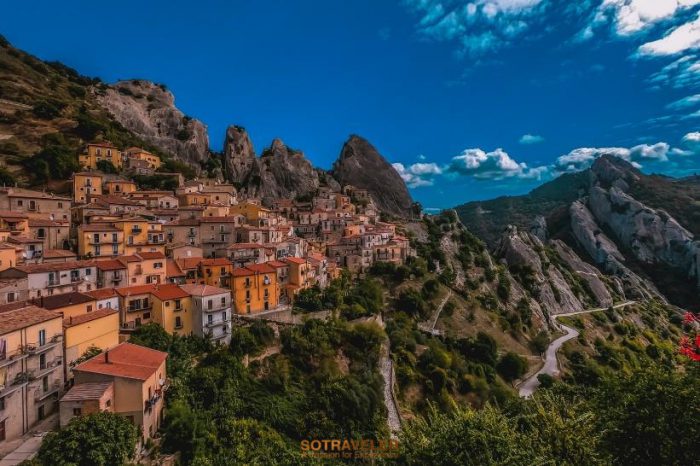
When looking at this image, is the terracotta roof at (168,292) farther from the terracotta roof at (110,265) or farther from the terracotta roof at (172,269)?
the terracotta roof at (110,265)

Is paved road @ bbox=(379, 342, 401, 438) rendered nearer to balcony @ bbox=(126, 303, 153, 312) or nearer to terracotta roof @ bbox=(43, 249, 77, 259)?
balcony @ bbox=(126, 303, 153, 312)

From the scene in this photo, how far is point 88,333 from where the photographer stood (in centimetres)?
2242

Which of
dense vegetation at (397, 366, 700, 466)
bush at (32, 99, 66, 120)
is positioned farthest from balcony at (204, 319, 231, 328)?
bush at (32, 99, 66, 120)

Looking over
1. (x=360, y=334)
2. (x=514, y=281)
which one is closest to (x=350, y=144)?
(x=514, y=281)

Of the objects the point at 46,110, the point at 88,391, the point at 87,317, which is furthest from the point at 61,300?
the point at 46,110

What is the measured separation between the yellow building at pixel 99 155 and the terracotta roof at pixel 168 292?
129 ft

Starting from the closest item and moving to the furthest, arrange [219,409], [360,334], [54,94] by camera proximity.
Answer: [219,409], [360,334], [54,94]

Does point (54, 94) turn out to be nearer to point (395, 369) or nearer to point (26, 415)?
point (26, 415)

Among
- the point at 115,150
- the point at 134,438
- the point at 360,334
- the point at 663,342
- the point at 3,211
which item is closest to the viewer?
the point at 134,438

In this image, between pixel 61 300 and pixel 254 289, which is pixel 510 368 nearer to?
pixel 254 289

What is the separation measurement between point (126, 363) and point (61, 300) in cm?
853

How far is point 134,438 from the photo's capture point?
17.0 meters

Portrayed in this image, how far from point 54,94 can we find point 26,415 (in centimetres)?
8458

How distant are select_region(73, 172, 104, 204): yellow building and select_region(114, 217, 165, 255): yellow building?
47.8 feet
